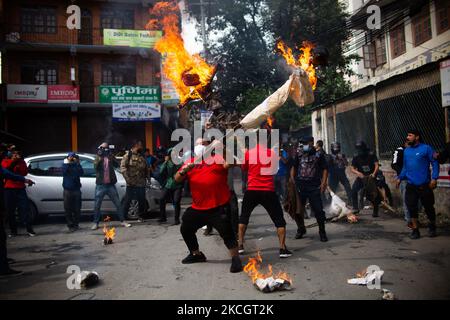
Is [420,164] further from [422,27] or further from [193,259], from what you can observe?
[422,27]

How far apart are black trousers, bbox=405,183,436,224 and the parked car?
6.03m

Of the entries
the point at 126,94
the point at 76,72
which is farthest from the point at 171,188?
the point at 76,72

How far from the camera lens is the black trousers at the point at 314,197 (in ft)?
20.6

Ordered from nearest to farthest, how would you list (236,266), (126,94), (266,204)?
(236,266) < (266,204) < (126,94)

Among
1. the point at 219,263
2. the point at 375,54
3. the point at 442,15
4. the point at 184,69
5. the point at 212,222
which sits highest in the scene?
the point at 375,54

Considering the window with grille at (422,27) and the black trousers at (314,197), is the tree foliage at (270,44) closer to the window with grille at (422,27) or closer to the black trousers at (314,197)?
the window with grille at (422,27)

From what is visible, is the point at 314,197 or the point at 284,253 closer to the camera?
the point at 284,253

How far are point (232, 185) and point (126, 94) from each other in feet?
43.9

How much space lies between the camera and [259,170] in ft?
18.1

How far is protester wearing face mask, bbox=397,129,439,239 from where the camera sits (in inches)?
243

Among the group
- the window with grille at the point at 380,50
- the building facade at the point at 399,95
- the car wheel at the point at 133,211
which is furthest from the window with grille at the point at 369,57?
the car wheel at the point at 133,211

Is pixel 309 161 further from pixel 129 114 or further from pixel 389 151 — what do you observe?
pixel 129 114
